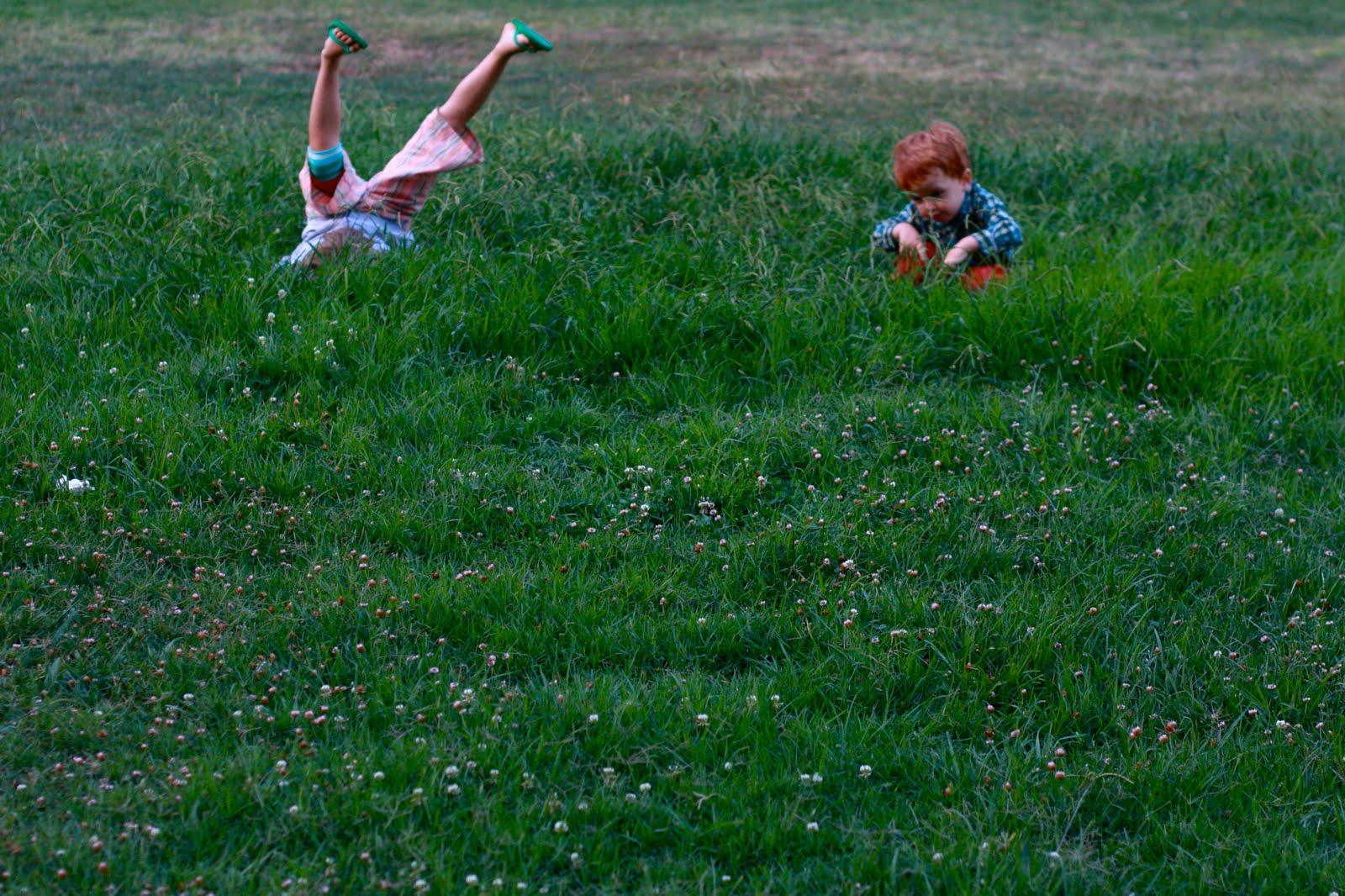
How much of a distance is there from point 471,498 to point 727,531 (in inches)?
31.4

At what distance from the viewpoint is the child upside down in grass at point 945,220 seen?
5.80 metres

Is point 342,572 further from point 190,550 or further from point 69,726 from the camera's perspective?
point 69,726

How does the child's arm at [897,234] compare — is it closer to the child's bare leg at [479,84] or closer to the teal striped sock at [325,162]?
the child's bare leg at [479,84]

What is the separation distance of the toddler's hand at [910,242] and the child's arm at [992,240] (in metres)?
0.11

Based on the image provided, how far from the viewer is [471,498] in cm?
406

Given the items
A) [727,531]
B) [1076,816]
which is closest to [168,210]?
→ [727,531]

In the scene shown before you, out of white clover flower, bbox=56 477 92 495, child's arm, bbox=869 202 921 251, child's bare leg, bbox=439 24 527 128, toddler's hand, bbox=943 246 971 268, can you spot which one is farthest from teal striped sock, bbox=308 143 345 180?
toddler's hand, bbox=943 246 971 268

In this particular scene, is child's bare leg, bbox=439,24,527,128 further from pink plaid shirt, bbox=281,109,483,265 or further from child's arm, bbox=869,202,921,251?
child's arm, bbox=869,202,921,251

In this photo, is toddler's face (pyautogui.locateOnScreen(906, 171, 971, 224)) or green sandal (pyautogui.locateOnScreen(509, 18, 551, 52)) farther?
toddler's face (pyautogui.locateOnScreen(906, 171, 971, 224))

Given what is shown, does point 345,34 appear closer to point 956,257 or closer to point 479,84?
point 479,84

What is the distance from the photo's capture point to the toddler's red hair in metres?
5.81

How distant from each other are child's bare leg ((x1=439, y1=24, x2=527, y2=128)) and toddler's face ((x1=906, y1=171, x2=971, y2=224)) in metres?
1.86

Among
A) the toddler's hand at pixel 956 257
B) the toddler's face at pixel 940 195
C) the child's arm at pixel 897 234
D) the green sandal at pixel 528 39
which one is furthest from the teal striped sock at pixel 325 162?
the toddler's hand at pixel 956 257

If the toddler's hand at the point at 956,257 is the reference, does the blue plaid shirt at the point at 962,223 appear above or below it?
above
